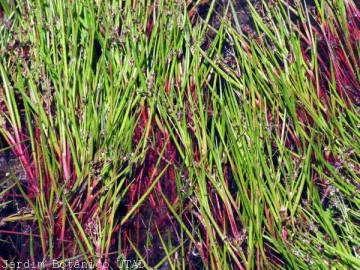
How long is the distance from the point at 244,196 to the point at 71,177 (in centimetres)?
68

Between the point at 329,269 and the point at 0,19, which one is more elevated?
the point at 0,19

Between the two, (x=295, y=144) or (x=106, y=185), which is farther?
(x=295, y=144)

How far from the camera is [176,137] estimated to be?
7.36ft

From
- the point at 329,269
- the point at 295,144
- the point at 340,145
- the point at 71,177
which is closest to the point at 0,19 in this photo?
the point at 71,177

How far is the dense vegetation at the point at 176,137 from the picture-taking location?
1.94 m

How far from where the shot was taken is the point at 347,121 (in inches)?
89.2

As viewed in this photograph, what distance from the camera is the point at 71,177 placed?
6.72ft

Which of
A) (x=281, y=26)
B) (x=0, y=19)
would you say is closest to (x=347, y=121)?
(x=281, y=26)

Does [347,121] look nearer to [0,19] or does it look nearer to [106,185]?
[106,185]

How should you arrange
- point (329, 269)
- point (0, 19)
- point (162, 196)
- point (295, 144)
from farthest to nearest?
point (0, 19)
point (295, 144)
point (162, 196)
point (329, 269)

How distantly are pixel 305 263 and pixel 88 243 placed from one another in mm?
775

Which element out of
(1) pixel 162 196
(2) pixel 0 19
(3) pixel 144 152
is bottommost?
(1) pixel 162 196

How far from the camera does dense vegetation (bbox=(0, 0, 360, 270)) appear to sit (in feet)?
6.36

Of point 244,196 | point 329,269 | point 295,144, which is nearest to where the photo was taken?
point 329,269
